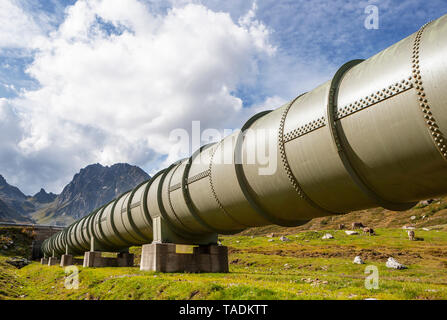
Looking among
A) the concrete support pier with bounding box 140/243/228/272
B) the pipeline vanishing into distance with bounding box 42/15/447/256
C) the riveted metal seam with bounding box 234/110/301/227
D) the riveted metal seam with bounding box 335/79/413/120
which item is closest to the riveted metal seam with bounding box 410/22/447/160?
the pipeline vanishing into distance with bounding box 42/15/447/256

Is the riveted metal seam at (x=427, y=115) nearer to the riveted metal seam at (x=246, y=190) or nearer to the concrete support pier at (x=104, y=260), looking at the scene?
the riveted metal seam at (x=246, y=190)

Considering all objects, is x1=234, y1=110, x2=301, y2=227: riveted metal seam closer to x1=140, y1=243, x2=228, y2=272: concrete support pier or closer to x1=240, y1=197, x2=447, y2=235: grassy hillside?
x1=140, y1=243, x2=228, y2=272: concrete support pier

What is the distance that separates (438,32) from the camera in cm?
542

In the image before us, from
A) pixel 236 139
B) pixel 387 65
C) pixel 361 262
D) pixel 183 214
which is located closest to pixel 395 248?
pixel 361 262

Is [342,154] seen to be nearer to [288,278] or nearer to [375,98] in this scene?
[375,98]

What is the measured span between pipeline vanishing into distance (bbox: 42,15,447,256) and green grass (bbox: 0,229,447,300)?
2.03 meters

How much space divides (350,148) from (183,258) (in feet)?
31.5

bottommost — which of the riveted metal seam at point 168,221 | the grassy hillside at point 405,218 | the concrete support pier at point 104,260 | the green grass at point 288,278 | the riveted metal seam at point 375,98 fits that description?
the green grass at point 288,278

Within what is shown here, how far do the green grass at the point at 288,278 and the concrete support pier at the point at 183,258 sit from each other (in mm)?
669

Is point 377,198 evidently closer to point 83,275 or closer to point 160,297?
point 160,297

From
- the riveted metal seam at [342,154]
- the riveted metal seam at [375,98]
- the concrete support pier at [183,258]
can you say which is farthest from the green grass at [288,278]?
the riveted metal seam at [375,98]

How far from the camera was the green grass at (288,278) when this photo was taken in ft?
25.6

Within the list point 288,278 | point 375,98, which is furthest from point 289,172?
point 288,278
